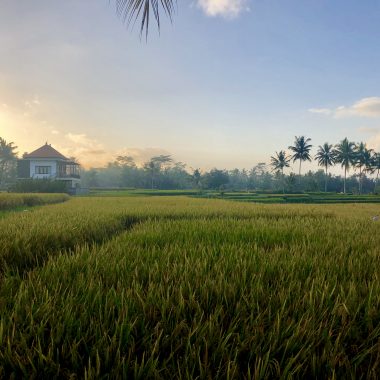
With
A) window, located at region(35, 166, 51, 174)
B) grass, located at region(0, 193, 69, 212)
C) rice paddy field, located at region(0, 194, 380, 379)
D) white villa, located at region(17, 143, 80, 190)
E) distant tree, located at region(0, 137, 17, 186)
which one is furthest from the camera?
distant tree, located at region(0, 137, 17, 186)

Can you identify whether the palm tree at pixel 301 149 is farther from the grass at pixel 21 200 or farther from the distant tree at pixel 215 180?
the grass at pixel 21 200

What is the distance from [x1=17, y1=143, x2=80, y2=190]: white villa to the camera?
34.9 metres

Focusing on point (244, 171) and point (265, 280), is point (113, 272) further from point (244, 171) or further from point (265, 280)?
point (244, 171)

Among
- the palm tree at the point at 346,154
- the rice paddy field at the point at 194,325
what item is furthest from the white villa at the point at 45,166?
the palm tree at the point at 346,154

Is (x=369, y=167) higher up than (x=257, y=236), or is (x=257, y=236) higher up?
(x=369, y=167)

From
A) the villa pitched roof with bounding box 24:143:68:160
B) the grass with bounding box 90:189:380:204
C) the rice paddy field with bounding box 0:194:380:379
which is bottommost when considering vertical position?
the grass with bounding box 90:189:380:204

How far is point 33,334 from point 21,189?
2890 centimetres

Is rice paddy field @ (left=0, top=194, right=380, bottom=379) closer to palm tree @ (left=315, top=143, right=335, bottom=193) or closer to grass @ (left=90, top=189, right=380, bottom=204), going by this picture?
grass @ (left=90, top=189, right=380, bottom=204)

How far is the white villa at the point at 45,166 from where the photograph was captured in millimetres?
34938

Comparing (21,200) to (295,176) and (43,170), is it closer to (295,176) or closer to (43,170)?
(43,170)

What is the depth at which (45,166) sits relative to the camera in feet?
116

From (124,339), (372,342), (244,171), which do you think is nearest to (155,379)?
(124,339)

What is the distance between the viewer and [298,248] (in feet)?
10.6

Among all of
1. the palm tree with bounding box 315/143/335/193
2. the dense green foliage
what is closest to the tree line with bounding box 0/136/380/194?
the palm tree with bounding box 315/143/335/193
